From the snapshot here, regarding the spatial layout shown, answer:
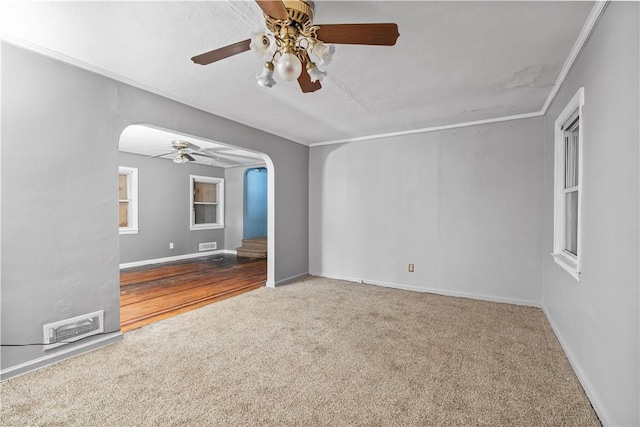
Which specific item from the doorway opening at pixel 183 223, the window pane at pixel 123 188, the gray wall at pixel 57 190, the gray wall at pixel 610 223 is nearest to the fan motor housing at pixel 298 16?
the gray wall at pixel 610 223

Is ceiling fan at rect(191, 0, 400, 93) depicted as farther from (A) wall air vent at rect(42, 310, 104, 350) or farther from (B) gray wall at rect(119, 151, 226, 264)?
(B) gray wall at rect(119, 151, 226, 264)

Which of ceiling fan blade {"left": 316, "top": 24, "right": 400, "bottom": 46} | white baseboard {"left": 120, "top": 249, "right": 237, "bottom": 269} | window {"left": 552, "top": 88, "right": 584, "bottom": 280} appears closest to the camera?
ceiling fan blade {"left": 316, "top": 24, "right": 400, "bottom": 46}

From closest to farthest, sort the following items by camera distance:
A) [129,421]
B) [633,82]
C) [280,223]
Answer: [633,82], [129,421], [280,223]

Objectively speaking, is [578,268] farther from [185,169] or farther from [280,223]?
[185,169]

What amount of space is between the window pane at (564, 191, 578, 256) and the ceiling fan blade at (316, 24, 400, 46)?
2.36 metres

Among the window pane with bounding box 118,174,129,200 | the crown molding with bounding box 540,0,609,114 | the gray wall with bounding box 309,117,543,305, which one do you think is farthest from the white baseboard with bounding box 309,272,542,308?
the window pane with bounding box 118,174,129,200

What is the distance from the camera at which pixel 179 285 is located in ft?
15.1

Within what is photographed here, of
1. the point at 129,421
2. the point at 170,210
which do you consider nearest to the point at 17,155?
the point at 129,421

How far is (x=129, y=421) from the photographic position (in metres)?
1.67

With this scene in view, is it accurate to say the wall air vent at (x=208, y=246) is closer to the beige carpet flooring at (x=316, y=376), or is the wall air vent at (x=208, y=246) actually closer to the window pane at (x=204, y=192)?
the window pane at (x=204, y=192)

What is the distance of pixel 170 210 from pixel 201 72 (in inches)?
191

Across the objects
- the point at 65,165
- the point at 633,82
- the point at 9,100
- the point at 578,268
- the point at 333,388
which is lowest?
the point at 333,388

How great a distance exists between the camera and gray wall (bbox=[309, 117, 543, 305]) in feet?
12.0

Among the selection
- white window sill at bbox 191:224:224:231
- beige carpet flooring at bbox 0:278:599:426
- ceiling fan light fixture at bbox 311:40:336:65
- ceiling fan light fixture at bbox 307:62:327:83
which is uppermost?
ceiling fan light fixture at bbox 311:40:336:65
